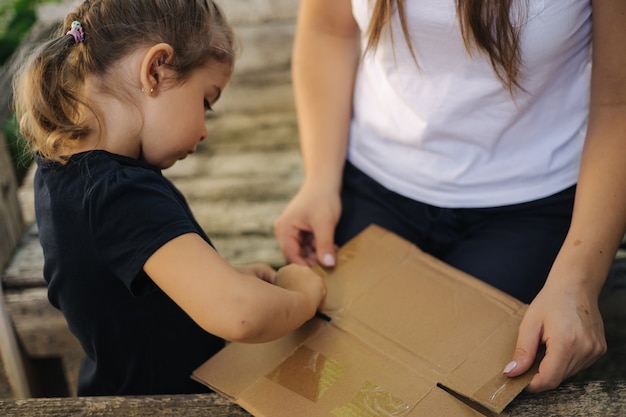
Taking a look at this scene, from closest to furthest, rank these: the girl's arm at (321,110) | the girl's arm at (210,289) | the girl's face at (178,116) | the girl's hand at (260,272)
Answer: the girl's arm at (210,289) → the girl's face at (178,116) → the girl's hand at (260,272) → the girl's arm at (321,110)

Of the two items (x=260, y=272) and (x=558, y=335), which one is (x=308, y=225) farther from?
(x=558, y=335)

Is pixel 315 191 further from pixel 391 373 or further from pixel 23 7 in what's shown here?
pixel 23 7

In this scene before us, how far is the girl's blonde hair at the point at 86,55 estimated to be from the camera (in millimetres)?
Result: 1043

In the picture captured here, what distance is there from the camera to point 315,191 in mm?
1394

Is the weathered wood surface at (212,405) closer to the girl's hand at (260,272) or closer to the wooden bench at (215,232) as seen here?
the girl's hand at (260,272)

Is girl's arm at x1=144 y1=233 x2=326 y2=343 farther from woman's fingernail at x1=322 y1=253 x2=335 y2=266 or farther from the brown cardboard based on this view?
woman's fingernail at x1=322 y1=253 x2=335 y2=266

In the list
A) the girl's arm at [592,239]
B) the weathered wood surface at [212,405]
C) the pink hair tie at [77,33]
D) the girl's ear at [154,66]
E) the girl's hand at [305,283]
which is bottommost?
the weathered wood surface at [212,405]

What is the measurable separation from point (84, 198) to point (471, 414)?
580 mm

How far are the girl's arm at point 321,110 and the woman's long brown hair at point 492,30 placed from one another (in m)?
0.20

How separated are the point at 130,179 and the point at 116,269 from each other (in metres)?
0.12

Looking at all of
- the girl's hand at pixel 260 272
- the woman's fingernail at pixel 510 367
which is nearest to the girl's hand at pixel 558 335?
the woman's fingernail at pixel 510 367

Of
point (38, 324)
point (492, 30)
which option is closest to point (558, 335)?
point (492, 30)

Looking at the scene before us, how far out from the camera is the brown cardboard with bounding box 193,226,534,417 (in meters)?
0.99

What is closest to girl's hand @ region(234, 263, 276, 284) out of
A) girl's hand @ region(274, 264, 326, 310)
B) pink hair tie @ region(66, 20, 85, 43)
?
girl's hand @ region(274, 264, 326, 310)
